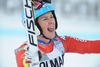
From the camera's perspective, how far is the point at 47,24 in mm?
2375

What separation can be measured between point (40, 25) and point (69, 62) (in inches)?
13.9

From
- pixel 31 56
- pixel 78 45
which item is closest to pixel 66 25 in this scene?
pixel 78 45

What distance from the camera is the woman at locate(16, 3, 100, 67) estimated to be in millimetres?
2344

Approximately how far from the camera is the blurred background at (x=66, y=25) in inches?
97.3

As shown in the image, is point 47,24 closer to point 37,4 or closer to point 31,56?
point 37,4

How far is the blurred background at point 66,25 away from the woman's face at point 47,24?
0.10m

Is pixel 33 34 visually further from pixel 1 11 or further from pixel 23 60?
pixel 1 11

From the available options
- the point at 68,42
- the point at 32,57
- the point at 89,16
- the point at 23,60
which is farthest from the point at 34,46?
the point at 89,16

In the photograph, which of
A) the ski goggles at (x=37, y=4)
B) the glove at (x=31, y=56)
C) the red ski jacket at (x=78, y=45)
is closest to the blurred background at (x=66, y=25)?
the red ski jacket at (x=78, y=45)

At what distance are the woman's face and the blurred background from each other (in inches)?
3.9

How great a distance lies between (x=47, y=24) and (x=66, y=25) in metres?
0.19

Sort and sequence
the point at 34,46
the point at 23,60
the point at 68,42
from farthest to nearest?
1. the point at 68,42
2. the point at 23,60
3. the point at 34,46

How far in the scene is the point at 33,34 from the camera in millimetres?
2115

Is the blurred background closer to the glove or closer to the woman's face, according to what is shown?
the woman's face
